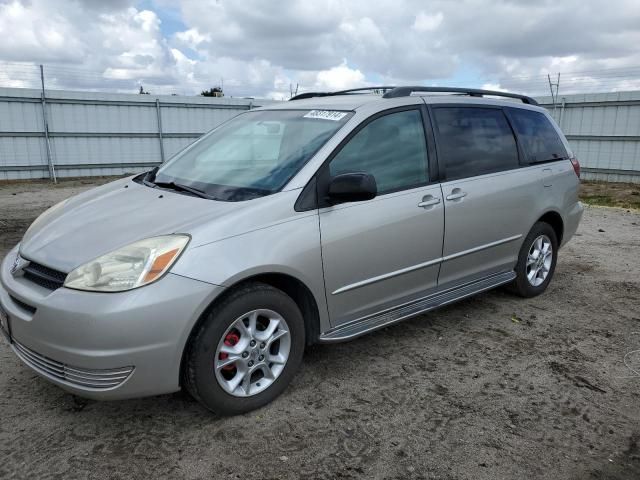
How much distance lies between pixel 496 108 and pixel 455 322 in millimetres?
1826

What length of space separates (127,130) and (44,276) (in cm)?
1455

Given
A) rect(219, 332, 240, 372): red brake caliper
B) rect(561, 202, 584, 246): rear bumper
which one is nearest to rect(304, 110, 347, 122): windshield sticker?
rect(219, 332, 240, 372): red brake caliper

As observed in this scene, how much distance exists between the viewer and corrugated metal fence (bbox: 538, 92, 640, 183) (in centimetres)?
1405

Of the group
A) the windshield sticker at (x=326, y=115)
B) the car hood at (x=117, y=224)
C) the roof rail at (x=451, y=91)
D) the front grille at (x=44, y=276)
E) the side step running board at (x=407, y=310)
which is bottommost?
the side step running board at (x=407, y=310)

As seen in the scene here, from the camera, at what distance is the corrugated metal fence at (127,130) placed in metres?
14.3

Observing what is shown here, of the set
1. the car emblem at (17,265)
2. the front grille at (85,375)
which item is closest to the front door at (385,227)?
the front grille at (85,375)

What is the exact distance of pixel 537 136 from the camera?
4.87 m

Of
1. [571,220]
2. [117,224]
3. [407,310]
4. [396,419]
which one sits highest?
[117,224]

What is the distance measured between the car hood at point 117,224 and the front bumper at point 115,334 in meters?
0.23

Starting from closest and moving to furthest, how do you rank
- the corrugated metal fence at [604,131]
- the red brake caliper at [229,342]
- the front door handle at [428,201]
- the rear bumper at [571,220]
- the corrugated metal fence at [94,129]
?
Answer: the red brake caliper at [229,342] → the front door handle at [428,201] → the rear bumper at [571,220] → the corrugated metal fence at [604,131] → the corrugated metal fence at [94,129]

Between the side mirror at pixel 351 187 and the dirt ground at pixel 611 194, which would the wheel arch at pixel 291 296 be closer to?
the side mirror at pixel 351 187

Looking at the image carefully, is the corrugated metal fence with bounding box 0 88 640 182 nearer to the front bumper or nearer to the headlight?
the front bumper

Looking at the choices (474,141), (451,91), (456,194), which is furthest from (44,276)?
(451,91)

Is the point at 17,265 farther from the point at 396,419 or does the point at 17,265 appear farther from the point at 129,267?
the point at 396,419
